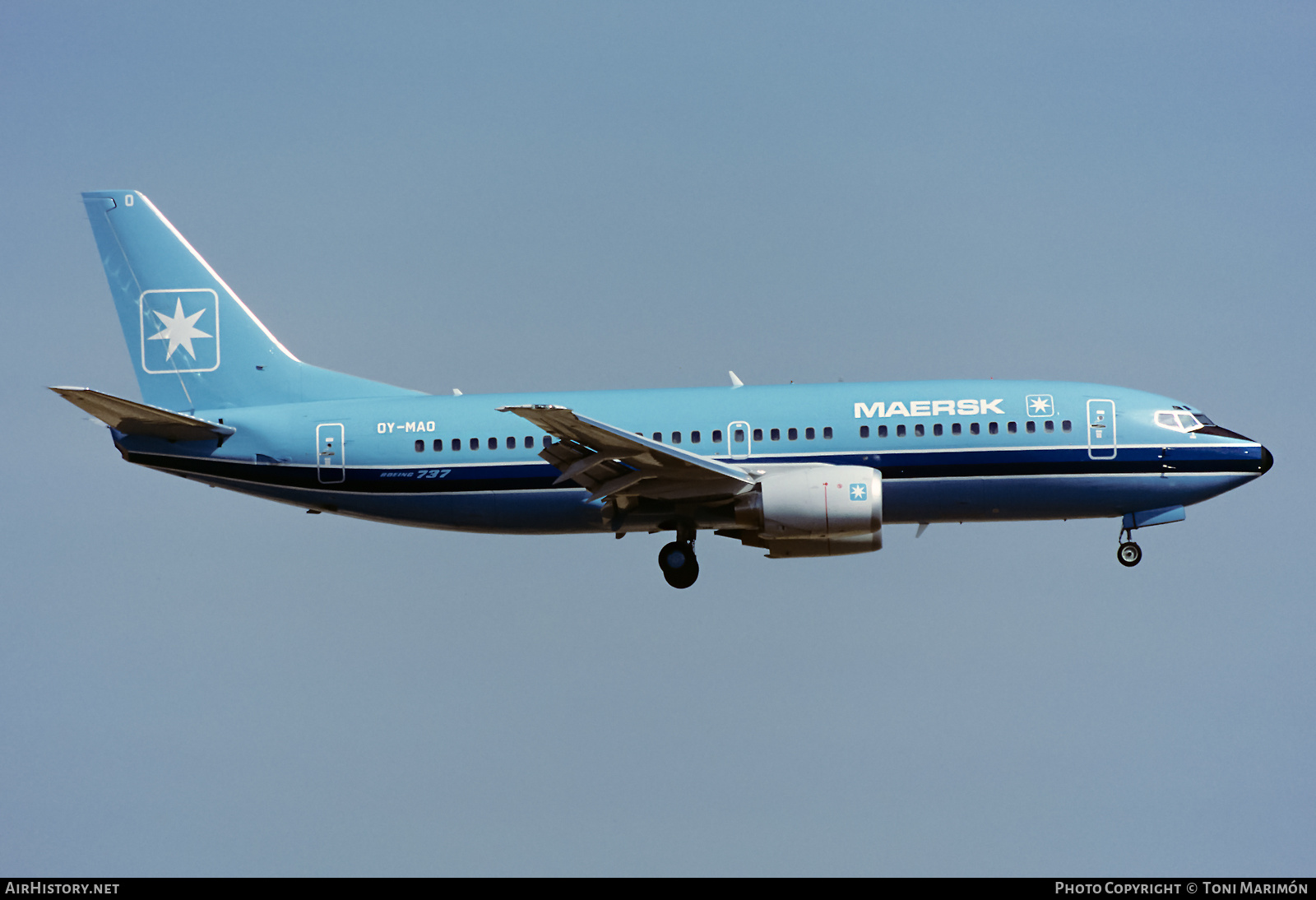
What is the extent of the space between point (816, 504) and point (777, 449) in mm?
2306

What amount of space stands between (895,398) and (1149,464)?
21.4 ft

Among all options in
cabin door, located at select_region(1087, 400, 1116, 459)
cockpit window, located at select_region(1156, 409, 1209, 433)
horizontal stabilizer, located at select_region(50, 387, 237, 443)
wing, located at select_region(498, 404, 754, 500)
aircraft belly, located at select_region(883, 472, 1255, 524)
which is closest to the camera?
wing, located at select_region(498, 404, 754, 500)

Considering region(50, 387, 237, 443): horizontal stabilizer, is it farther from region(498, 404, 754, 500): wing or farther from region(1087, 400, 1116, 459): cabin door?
region(1087, 400, 1116, 459): cabin door

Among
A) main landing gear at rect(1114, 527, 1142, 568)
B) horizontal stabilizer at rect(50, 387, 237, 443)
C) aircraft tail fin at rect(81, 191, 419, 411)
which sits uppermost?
aircraft tail fin at rect(81, 191, 419, 411)

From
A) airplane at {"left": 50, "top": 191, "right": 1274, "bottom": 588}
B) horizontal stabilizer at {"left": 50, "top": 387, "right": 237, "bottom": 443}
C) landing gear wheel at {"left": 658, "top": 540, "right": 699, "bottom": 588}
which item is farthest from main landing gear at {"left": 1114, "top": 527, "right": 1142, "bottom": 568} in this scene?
horizontal stabilizer at {"left": 50, "top": 387, "right": 237, "bottom": 443}

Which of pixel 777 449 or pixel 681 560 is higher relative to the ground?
pixel 777 449

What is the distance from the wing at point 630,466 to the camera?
106 feet

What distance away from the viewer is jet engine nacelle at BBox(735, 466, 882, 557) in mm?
33344

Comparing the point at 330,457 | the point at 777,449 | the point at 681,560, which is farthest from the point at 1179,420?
the point at 330,457

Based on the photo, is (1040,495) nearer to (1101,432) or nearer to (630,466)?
(1101,432)

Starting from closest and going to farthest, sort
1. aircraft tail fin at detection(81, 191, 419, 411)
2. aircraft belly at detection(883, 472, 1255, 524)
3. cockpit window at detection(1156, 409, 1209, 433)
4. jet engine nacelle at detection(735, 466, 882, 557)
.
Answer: jet engine nacelle at detection(735, 466, 882, 557), aircraft belly at detection(883, 472, 1255, 524), cockpit window at detection(1156, 409, 1209, 433), aircraft tail fin at detection(81, 191, 419, 411)

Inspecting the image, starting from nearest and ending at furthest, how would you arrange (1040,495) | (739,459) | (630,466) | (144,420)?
(630,466)
(739,459)
(1040,495)
(144,420)

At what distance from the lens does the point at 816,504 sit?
109 feet

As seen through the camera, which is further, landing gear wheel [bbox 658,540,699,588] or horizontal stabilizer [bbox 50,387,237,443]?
landing gear wheel [bbox 658,540,699,588]
